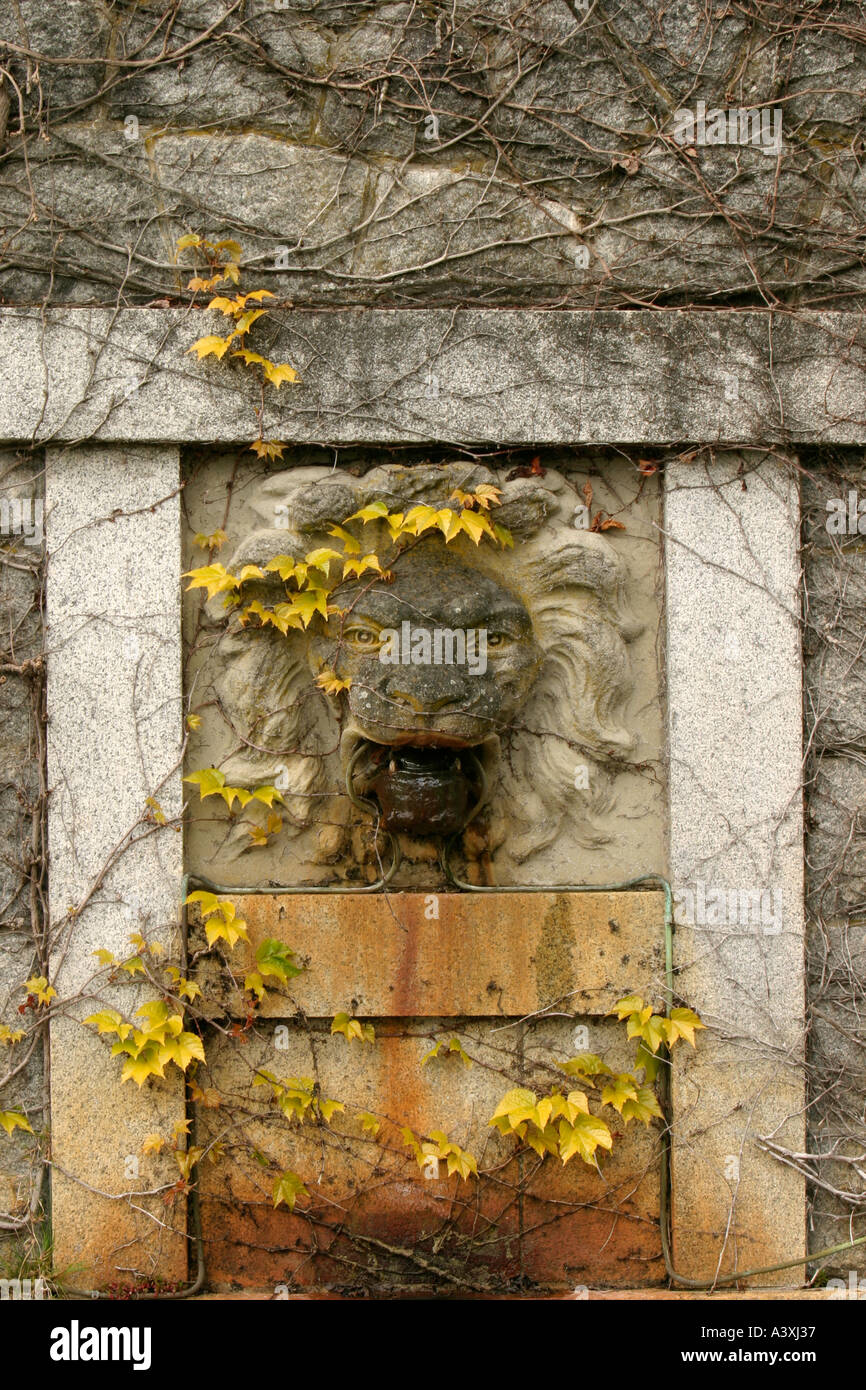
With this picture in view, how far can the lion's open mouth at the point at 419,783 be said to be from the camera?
11.1 ft

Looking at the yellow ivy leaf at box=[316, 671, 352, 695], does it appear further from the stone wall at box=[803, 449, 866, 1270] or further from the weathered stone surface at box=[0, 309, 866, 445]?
the stone wall at box=[803, 449, 866, 1270]

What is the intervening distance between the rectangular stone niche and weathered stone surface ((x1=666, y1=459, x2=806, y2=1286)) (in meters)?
0.15

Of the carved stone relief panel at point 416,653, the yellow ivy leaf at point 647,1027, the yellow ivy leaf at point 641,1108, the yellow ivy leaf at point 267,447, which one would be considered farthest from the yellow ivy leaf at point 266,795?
the yellow ivy leaf at point 641,1108

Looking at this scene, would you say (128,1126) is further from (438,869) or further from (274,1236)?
(438,869)

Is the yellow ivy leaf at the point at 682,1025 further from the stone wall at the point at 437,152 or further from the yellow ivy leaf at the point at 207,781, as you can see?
the stone wall at the point at 437,152

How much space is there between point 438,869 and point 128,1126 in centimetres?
112

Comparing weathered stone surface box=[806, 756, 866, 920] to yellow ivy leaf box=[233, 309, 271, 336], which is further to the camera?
weathered stone surface box=[806, 756, 866, 920]

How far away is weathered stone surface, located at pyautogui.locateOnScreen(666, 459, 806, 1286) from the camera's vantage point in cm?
347

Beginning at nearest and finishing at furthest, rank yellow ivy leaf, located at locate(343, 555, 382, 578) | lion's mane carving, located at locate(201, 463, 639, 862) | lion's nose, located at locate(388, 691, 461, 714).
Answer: lion's nose, located at locate(388, 691, 461, 714)
yellow ivy leaf, located at locate(343, 555, 382, 578)
lion's mane carving, located at locate(201, 463, 639, 862)

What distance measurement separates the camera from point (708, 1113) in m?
3.47

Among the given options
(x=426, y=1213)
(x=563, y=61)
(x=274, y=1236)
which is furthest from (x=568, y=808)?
(x=563, y=61)

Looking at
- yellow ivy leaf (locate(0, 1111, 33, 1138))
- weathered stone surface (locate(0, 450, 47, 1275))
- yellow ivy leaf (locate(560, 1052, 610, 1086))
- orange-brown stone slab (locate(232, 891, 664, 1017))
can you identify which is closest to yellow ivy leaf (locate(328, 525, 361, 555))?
weathered stone surface (locate(0, 450, 47, 1275))

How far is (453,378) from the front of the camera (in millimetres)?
3492

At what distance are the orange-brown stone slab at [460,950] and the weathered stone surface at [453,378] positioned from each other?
1321 mm
